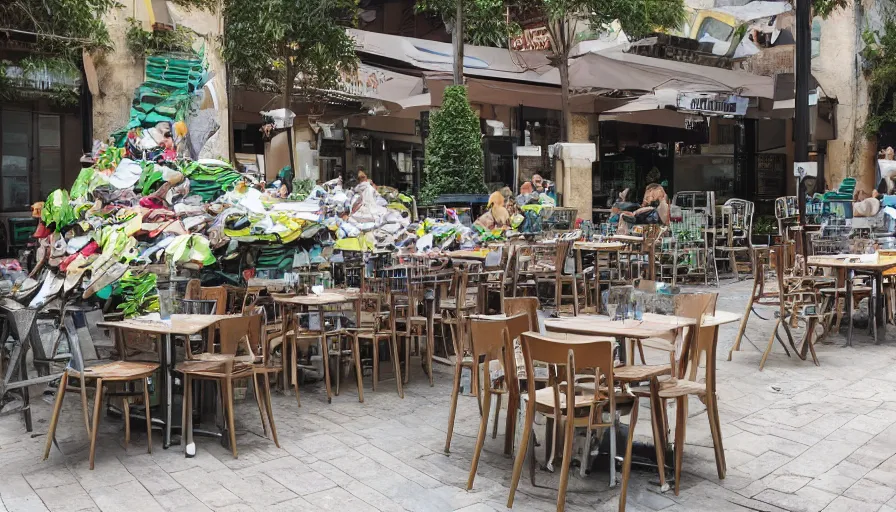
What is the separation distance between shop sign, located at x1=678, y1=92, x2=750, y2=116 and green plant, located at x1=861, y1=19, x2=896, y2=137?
4.99 m

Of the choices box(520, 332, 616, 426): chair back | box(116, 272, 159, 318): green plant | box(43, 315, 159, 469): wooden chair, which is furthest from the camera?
box(116, 272, 159, 318): green plant

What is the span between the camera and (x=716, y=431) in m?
4.63

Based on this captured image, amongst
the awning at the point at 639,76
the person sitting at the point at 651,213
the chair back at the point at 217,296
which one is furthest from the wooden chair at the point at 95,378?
the awning at the point at 639,76

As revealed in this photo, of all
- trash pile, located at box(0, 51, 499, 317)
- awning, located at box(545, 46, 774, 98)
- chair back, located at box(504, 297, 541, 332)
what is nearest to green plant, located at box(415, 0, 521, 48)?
awning, located at box(545, 46, 774, 98)

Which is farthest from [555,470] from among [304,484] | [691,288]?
[691,288]

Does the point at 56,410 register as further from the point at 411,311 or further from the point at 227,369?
the point at 411,311

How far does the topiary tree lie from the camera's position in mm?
12875

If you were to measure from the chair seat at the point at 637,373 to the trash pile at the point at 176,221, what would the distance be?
383 cm

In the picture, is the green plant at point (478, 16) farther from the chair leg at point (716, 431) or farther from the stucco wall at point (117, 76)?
the chair leg at point (716, 431)

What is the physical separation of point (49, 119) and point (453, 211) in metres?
7.64

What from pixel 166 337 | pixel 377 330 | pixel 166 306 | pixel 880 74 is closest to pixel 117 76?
pixel 377 330

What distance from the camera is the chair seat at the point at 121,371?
5.00 metres

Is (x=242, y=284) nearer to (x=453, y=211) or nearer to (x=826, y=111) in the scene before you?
(x=453, y=211)

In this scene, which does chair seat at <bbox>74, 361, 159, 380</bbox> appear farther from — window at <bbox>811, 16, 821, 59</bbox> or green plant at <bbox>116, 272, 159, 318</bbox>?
window at <bbox>811, 16, 821, 59</bbox>
